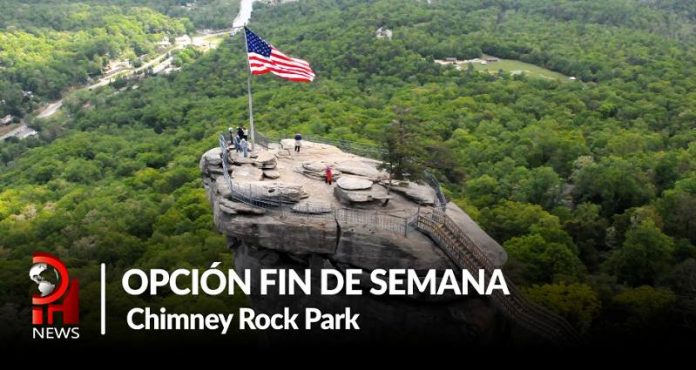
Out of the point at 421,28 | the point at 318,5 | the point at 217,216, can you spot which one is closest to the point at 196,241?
the point at 217,216

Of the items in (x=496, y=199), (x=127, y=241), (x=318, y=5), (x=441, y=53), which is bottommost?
(x=127, y=241)

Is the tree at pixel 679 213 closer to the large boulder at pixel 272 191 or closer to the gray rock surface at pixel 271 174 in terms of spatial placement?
the gray rock surface at pixel 271 174

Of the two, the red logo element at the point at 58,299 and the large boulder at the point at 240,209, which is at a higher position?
the large boulder at the point at 240,209

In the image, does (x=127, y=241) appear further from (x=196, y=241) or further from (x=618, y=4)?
(x=618, y=4)

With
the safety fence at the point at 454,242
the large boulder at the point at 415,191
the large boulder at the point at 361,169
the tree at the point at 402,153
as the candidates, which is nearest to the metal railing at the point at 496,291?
the safety fence at the point at 454,242

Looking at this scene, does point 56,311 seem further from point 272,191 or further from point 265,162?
point 272,191

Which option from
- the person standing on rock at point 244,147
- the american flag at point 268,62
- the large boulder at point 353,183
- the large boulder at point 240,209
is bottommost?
the large boulder at point 240,209

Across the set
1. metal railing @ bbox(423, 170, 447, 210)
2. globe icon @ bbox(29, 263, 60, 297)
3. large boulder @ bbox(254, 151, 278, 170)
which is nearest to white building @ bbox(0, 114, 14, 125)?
globe icon @ bbox(29, 263, 60, 297)
